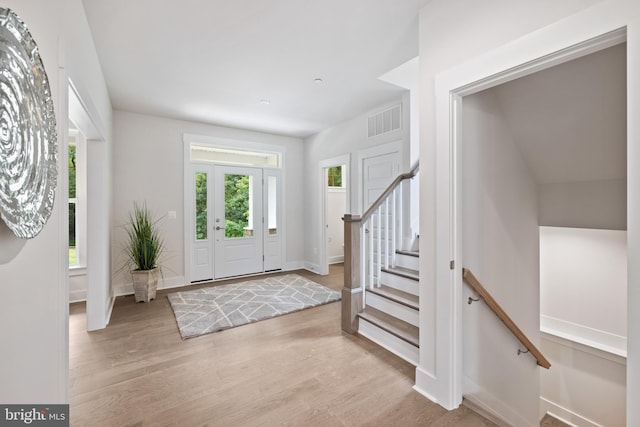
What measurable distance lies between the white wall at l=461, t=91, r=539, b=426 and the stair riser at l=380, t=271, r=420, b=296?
709 millimetres

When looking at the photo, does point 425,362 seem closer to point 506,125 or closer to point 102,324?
point 506,125

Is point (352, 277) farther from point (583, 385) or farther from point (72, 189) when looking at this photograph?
point (72, 189)

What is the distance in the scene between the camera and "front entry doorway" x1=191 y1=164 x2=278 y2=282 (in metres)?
4.83

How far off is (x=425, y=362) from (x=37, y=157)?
2404mm

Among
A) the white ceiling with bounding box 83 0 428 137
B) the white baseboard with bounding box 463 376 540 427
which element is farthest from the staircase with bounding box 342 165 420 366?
the white ceiling with bounding box 83 0 428 137

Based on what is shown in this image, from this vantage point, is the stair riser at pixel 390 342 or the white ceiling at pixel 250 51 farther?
the stair riser at pixel 390 342

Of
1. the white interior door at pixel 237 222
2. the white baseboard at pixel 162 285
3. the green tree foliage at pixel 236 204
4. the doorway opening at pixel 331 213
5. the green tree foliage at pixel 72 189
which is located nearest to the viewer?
the green tree foliage at pixel 72 189

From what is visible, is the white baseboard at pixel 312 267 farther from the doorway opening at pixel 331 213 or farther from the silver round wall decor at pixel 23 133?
the silver round wall decor at pixel 23 133

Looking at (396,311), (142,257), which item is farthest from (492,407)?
(142,257)

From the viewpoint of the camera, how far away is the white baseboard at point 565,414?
330cm

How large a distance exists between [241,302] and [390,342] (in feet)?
6.76

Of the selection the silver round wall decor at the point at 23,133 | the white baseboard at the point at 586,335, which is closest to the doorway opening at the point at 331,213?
the white baseboard at the point at 586,335

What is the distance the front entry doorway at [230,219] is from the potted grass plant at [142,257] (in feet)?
2.57

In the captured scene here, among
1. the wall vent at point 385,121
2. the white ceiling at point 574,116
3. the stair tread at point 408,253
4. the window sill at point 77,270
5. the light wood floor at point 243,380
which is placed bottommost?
the light wood floor at point 243,380
